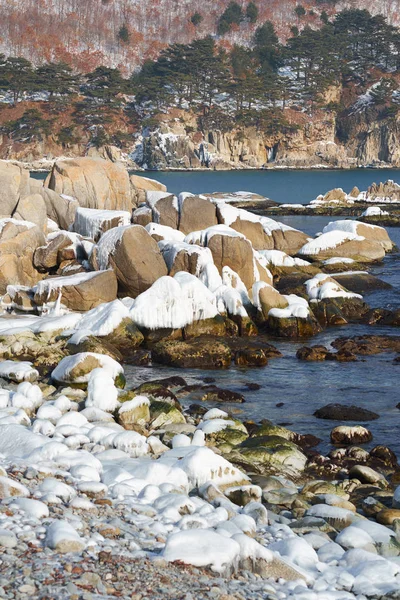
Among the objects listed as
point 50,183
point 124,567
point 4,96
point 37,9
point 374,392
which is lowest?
point 374,392

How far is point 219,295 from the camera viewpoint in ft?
79.7

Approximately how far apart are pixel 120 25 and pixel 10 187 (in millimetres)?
151495

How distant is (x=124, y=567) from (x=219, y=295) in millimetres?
16820

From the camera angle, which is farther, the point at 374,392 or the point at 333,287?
the point at 333,287

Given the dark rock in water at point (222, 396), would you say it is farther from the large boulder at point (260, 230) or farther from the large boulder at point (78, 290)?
the large boulder at point (260, 230)

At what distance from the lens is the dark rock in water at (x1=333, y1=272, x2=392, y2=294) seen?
99.2ft

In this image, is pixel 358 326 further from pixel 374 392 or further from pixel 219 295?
pixel 374 392

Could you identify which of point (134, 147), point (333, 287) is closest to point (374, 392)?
point (333, 287)

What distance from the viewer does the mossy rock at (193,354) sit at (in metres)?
20.6

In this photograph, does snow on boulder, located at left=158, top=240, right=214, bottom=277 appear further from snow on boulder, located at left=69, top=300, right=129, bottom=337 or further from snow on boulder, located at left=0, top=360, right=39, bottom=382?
snow on boulder, located at left=0, top=360, right=39, bottom=382

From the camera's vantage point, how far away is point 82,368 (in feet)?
57.5

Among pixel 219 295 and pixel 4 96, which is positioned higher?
pixel 4 96

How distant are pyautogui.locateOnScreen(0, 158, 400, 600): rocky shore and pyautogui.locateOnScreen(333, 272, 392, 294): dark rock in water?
0.08m

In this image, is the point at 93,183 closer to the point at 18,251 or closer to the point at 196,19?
the point at 18,251
